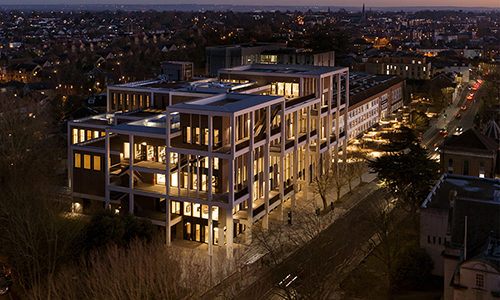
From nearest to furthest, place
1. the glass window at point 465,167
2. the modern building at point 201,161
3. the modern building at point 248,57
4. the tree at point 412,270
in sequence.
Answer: the tree at point 412,270, the modern building at point 201,161, the glass window at point 465,167, the modern building at point 248,57

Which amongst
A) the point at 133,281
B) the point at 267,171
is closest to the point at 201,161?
the point at 267,171

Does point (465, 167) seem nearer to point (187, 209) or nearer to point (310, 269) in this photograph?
point (187, 209)

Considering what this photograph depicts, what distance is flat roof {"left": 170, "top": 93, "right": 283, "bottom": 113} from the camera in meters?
48.7

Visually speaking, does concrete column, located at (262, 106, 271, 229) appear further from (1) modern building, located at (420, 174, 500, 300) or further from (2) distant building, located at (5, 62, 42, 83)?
(2) distant building, located at (5, 62, 42, 83)

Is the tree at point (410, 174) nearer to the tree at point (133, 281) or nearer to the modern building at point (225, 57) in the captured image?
the tree at point (133, 281)

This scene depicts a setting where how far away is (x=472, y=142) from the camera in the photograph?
64375 mm

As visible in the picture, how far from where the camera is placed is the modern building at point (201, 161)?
1921 inches

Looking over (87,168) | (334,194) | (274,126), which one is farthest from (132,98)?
(334,194)

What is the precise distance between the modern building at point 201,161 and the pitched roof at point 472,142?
15.8 meters

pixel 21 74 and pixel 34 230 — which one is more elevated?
pixel 21 74

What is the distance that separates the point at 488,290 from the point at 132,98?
45132 millimetres

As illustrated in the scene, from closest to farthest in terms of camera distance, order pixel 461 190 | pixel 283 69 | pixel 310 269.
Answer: pixel 310 269, pixel 461 190, pixel 283 69

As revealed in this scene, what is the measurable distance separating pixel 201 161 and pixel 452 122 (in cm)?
7422

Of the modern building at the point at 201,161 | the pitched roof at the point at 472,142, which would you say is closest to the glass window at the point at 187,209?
the modern building at the point at 201,161
